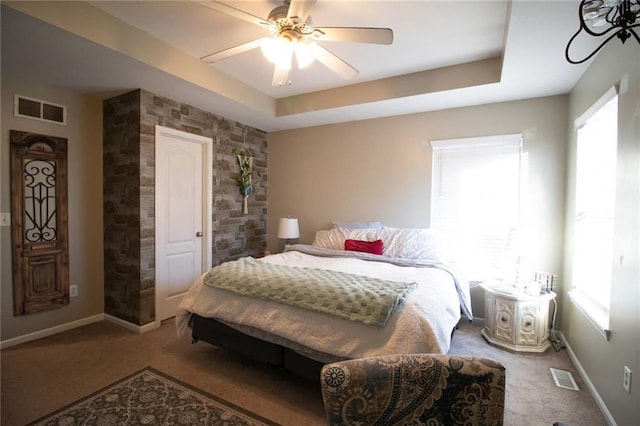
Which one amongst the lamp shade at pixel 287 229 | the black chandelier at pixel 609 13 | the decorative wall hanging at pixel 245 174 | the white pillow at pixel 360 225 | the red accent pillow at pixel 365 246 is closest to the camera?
the black chandelier at pixel 609 13

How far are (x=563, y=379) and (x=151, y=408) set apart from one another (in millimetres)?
2897

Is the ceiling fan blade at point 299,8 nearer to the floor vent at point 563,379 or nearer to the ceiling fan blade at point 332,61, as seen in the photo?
the ceiling fan blade at point 332,61

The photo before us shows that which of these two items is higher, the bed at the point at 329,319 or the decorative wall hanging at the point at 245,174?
the decorative wall hanging at the point at 245,174

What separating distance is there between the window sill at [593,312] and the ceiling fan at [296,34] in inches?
88.1

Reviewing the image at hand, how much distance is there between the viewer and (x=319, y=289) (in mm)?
1993

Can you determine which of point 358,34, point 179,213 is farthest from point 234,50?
point 179,213

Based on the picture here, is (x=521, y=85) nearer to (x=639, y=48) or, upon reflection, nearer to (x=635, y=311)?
(x=639, y=48)

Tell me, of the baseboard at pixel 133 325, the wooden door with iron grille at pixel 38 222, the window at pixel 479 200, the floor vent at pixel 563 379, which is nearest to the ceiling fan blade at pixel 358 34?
the window at pixel 479 200

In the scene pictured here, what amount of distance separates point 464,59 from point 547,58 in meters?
0.69

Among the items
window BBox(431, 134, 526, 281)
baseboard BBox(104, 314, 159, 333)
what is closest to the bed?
window BBox(431, 134, 526, 281)

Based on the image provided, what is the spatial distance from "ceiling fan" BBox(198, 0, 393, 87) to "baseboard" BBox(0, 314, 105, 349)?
116 inches

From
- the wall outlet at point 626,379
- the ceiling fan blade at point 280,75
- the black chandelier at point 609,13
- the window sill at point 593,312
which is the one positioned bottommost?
the wall outlet at point 626,379

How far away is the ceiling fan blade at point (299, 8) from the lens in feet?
5.62

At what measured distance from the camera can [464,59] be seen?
2.74 m
